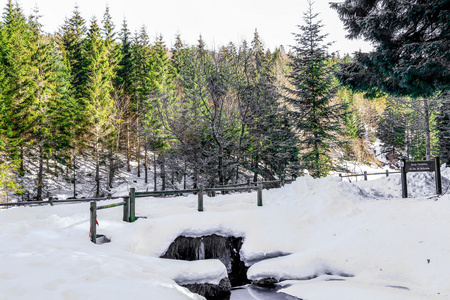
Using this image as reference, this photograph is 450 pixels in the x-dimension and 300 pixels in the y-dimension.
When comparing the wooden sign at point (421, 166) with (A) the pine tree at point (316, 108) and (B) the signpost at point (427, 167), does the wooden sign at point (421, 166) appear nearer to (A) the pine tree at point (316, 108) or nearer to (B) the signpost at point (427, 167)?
(B) the signpost at point (427, 167)

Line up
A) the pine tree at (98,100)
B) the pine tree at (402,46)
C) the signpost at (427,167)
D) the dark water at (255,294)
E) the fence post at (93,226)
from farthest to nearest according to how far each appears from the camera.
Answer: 1. the pine tree at (98,100)
2. the signpost at (427,167)
3. the pine tree at (402,46)
4. the fence post at (93,226)
5. the dark water at (255,294)

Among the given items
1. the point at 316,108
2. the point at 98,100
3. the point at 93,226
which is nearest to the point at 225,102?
the point at 316,108

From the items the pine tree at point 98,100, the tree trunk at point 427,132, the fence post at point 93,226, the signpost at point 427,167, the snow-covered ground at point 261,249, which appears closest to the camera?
the snow-covered ground at point 261,249

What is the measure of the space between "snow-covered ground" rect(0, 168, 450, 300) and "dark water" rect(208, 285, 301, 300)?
0.30 metres

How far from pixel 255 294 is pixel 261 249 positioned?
57.7 inches

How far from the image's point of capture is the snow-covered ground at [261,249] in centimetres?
440

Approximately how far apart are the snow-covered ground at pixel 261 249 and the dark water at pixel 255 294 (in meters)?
0.30

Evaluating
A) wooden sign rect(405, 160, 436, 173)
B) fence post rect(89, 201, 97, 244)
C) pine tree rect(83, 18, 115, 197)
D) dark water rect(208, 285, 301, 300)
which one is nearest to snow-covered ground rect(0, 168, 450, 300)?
fence post rect(89, 201, 97, 244)

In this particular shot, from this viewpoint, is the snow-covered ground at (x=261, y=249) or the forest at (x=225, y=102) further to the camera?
the forest at (x=225, y=102)

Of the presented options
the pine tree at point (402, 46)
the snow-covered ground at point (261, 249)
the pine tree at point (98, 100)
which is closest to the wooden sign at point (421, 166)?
the snow-covered ground at point (261, 249)

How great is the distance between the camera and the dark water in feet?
20.3

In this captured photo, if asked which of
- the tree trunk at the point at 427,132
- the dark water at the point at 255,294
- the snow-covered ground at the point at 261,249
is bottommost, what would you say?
the dark water at the point at 255,294

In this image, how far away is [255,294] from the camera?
21.6 ft

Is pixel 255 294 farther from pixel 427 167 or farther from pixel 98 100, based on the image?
pixel 98 100
